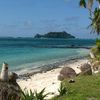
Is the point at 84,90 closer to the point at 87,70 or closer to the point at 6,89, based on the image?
the point at 6,89

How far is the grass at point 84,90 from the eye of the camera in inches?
535

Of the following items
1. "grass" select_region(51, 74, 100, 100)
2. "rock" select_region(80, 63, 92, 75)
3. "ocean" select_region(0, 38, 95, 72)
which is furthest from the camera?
"ocean" select_region(0, 38, 95, 72)

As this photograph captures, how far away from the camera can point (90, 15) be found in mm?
43156

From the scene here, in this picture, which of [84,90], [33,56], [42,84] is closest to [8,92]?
[84,90]

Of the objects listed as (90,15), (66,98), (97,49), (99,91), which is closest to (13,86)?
(66,98)

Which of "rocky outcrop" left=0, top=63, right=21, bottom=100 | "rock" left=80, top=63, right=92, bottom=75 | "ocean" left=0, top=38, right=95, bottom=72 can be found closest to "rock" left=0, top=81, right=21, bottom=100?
"rocky outcrop" left=0, top=63, right=21, bottom=100

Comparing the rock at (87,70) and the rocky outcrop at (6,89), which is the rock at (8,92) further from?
the rock at (87,70)

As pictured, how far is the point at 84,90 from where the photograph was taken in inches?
594

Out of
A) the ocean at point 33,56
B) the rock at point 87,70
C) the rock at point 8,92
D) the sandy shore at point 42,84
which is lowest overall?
the ocean at point 33,56

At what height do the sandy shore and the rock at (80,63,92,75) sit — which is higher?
the rock at (80,63,92,75)

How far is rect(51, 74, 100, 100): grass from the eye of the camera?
535 inches

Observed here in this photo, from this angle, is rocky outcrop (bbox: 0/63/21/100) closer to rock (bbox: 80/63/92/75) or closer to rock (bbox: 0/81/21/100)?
rock (bbox: 0/81/21/100)

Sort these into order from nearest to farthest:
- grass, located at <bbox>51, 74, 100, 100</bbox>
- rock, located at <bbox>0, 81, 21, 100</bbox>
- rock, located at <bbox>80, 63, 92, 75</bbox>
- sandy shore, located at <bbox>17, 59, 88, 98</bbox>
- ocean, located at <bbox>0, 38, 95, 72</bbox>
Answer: rock, located at <bbox>0, 81, 21, 100</bbox>
grass, located at <bbox>51, 74, 100, 100</bbox>
sandy shore, located at <bbox>17, 59, 88, 98</bbox>
rock, located at <bbox>80, 63, 92, 75</bbox>
ocean, located at <bbox>0, 38, 95, 72</bbox>

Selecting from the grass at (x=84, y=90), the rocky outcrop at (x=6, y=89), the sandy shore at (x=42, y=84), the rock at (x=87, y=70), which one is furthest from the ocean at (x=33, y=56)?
the rocky outcrop at (x=6, y=89)
